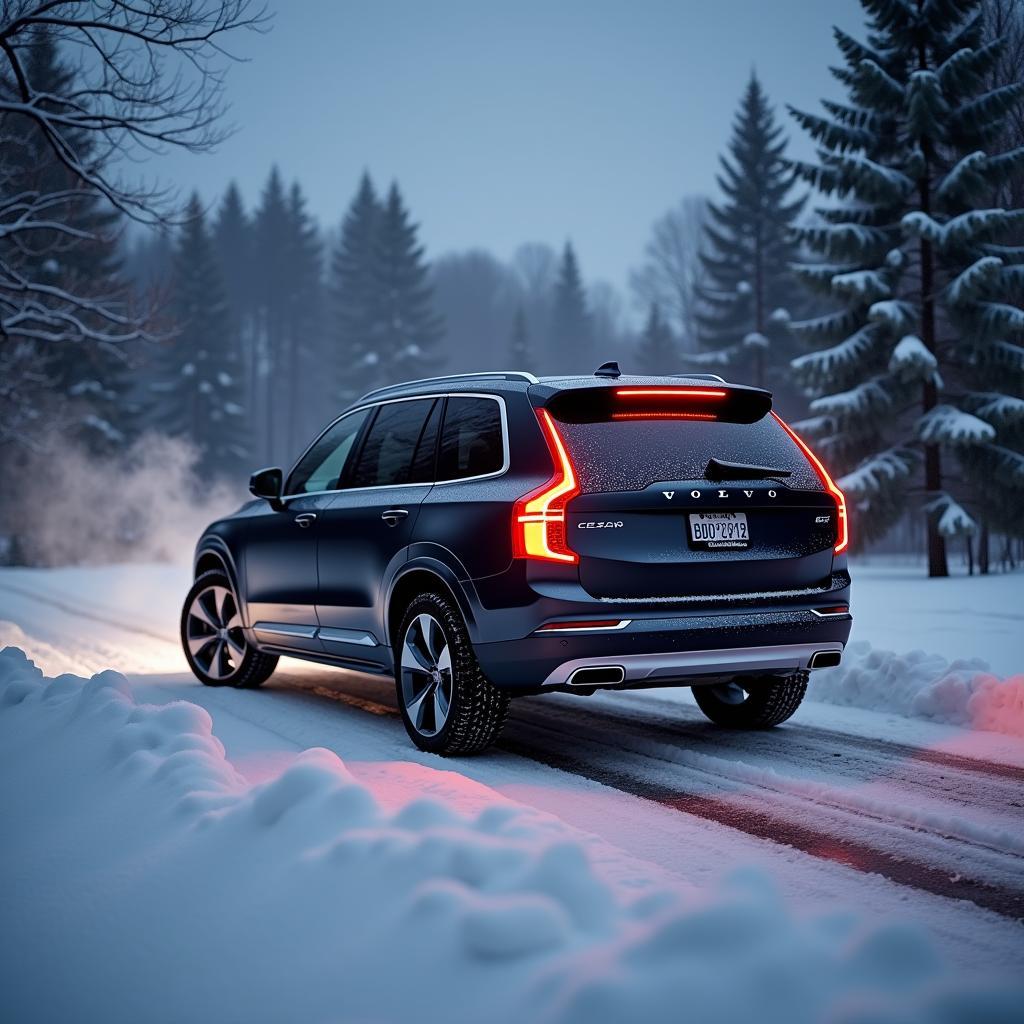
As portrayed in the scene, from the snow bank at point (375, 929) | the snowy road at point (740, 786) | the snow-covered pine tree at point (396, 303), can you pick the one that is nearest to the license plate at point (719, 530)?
the snowy road at point (740, 786)

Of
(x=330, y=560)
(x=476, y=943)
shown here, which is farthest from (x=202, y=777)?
(x=330, y=560)

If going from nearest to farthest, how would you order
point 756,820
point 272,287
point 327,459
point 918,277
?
1. point 756,820
2. point 327,459
3. point 918,277
4. point 272,287

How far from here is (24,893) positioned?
3592 mm

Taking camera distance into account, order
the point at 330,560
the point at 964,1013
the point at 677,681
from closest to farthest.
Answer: the point at 964,1013 → the point at 677,681 → the point at 330,560

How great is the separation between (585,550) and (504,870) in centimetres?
223

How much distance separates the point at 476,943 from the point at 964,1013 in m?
1.15

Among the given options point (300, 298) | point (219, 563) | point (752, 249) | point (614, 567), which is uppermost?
point (300, 298)

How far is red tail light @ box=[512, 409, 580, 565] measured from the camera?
521 centimetres

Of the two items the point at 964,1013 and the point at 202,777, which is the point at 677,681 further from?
the point at 964,1013

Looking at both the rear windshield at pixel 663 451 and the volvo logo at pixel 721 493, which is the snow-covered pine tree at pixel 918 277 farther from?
the volvo logo at pixel 721 493

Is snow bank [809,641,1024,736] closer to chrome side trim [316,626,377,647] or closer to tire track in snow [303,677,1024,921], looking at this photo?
tire track in snow [303,677,1024,921]

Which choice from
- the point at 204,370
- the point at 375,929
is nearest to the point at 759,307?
the point at 204,370

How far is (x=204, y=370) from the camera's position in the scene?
189 feet

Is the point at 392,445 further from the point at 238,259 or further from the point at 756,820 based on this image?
the point at 238,259
